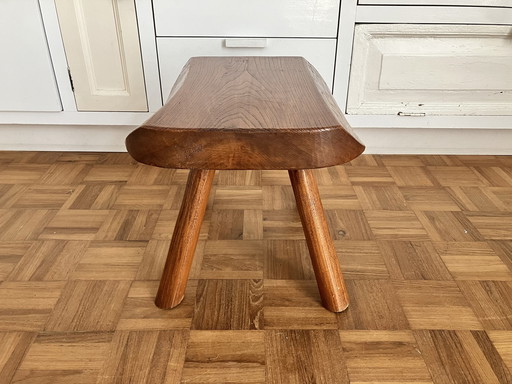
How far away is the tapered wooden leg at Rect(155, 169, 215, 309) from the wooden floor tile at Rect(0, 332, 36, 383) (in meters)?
0.18

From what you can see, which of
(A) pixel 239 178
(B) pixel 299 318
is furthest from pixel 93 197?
(B) pixel 299 318

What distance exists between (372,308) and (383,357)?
9cm

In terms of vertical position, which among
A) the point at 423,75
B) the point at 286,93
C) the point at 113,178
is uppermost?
the point at 286,93

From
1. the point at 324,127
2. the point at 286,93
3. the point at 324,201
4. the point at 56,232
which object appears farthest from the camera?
the point at 324,201

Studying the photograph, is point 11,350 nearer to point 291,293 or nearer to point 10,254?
point 10,254

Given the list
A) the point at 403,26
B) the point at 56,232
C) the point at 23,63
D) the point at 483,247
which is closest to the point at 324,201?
the point at 483,247

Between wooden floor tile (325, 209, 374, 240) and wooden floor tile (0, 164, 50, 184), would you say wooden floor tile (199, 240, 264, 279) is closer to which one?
wooden floor tile (325, 209, 374, 240)

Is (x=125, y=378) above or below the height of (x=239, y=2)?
below

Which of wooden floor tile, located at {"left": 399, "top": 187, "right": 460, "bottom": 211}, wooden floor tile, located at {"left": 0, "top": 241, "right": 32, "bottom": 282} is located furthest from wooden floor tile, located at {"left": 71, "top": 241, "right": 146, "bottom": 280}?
wooden floor tile, located at {"left": 399, "top": 187, "right": 460, "bottom": 211}

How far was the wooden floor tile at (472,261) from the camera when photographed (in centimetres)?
70

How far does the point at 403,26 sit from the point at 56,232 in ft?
2.73

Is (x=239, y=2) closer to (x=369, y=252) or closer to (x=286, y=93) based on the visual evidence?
(x=286, y=93)

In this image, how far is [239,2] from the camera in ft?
3.09

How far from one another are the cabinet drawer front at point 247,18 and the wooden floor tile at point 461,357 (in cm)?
67
